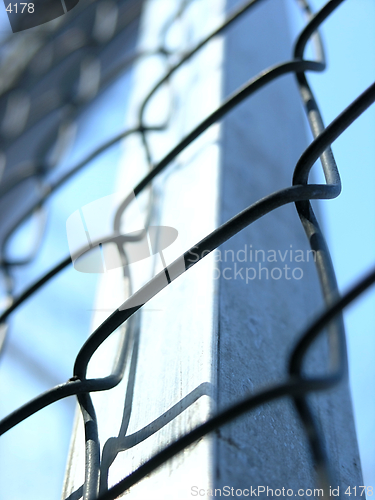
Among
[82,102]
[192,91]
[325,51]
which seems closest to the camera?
[325,51]

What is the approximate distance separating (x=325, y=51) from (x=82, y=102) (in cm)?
46

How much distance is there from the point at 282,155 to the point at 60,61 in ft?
2.06

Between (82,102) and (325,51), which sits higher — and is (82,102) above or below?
above

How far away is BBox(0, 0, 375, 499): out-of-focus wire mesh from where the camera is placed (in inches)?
4.7

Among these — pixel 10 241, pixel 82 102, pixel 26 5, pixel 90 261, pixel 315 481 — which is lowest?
pixel 315 481

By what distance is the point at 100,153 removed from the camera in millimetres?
390

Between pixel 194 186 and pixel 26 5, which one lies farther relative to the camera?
pixel 26 5

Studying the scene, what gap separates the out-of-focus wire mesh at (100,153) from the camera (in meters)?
0.12

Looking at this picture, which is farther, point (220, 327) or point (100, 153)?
point (100, 153)

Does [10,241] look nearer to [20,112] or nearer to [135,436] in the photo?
[135,436]

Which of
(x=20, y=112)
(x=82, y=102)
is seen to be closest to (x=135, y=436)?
(x=82, y=102)

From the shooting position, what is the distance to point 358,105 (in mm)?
149

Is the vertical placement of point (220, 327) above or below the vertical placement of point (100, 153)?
below

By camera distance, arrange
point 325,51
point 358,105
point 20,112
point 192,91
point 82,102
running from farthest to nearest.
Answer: point 20,112 < point 82,102 < point 192,91 < point 325,51 < point 358,105
